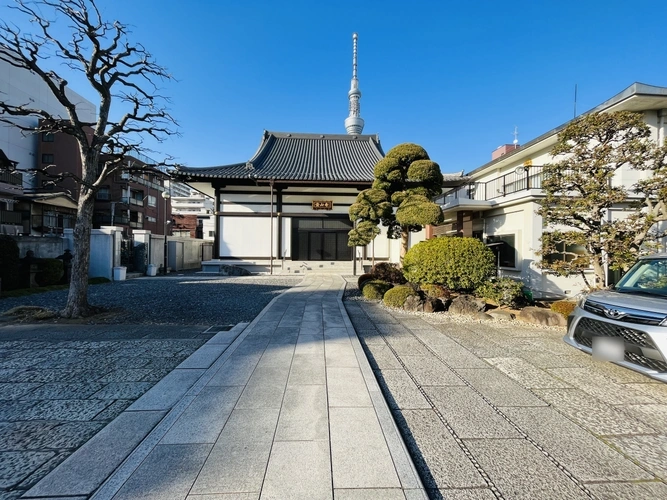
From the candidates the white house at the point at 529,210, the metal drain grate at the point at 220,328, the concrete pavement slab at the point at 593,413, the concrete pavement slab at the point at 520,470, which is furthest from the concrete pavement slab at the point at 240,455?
the white house at the point at 529,210

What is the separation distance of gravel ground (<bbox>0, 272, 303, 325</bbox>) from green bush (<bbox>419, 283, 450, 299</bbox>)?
427cm

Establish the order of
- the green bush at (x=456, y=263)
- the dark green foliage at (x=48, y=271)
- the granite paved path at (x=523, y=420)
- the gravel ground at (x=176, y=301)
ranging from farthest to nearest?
the dark green foliage at (x=48, y=271) < the green bush at (x=456, y=263) < the gravel ground at (x=176, y=301) < the granite paved path at (x=523, y=420)

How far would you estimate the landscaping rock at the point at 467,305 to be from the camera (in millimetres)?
6824

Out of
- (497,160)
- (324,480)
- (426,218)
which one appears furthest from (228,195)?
(324,480)

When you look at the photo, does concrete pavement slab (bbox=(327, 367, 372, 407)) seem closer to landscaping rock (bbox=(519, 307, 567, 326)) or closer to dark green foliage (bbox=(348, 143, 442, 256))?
landscaping rock (bbox=(519, 307, 567, 326))

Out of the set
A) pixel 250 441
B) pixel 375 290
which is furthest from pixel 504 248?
pixel 250 441

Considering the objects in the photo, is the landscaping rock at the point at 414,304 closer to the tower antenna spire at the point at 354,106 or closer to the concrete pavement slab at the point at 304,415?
the concrete pavement slab at the point at 304,415

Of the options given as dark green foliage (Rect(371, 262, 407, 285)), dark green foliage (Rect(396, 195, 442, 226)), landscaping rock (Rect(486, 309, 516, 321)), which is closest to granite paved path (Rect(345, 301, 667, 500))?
landscaping rock (Rect(486, 309, 516, 321))

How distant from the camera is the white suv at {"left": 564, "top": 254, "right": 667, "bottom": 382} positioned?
2.94 m

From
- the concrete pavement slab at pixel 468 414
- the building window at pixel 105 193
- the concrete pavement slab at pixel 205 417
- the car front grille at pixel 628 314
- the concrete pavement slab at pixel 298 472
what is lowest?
the concrete pavement slab at pixel 468 414

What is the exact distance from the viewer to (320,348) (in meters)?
4.43

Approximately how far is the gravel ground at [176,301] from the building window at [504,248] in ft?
25.8

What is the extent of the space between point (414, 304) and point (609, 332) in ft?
13.5

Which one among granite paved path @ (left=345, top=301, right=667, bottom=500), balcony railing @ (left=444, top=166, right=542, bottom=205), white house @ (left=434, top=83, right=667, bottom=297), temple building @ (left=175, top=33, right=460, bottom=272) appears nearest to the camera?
granite paved path @ (left=345, top=301, right=667, bottom=500)
